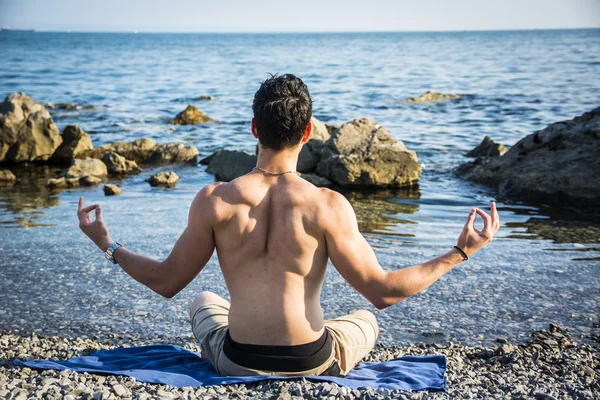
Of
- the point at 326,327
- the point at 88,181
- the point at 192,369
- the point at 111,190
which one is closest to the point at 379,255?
the point at 326,327

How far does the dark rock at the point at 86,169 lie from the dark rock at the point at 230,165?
2.39m

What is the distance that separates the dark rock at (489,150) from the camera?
49.6 feet

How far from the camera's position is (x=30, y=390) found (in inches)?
133

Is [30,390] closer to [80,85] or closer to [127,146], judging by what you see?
[127,146]

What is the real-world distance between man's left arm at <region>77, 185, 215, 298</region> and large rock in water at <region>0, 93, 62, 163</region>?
511 inches

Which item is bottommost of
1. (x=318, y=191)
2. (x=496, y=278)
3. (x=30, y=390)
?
(x=496, y=278)

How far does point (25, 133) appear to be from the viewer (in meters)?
15.7

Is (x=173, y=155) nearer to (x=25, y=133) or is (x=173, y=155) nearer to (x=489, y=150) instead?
(x=25, y=133)

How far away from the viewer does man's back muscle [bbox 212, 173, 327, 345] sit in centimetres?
339

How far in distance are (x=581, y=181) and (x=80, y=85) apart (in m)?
34.8

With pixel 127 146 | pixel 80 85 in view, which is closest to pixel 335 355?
pixel 127 146

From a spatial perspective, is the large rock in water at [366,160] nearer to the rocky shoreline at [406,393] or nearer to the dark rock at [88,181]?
the dark rock at [88,181]

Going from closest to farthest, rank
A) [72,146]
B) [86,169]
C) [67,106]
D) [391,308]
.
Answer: [391,308] < [86,169] < [72,146] < [67,106]

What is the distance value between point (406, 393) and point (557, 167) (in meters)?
8.86
